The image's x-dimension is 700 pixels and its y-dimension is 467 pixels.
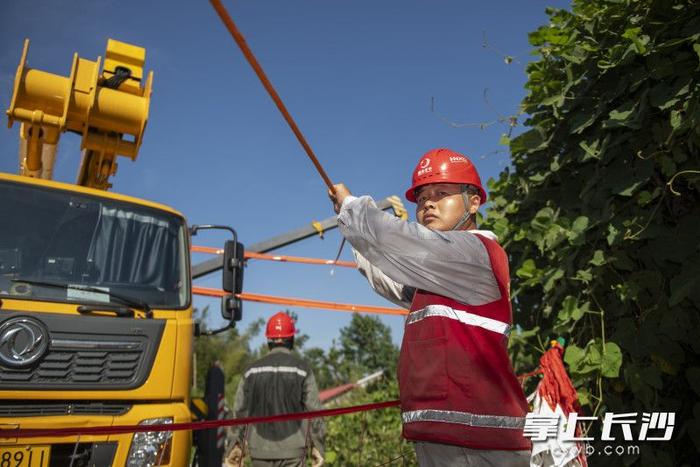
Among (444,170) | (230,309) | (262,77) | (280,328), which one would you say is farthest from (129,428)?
(280,328)

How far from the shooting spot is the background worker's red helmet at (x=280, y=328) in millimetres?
6570

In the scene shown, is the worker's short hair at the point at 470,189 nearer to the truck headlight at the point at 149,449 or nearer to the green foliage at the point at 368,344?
the truck headlight at the point at 149,449

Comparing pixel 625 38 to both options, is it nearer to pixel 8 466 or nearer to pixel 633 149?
pixel 633 149

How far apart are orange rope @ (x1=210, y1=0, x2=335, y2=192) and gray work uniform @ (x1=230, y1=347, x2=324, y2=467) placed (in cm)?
372

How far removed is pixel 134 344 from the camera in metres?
4.12

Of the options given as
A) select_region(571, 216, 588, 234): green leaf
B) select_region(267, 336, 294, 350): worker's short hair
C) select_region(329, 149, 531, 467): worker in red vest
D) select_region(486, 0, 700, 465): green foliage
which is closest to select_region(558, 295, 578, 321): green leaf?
select_region(486, 0, 700, 465): green foliage

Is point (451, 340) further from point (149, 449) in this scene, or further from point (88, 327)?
point (88, 327)

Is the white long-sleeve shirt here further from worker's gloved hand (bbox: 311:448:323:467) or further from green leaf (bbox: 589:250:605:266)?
worker's gloved hand (bbox: 311:448:323:467)

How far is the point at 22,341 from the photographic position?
3717 millimetres

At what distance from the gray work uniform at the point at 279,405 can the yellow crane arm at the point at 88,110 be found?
249 centimetres

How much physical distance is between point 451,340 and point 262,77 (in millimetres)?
1267

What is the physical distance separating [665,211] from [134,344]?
3.51 metres

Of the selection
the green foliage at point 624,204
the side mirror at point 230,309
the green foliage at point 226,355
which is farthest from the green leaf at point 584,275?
the green foliage at point 226,355

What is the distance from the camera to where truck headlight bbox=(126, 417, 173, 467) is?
385 centimetres
